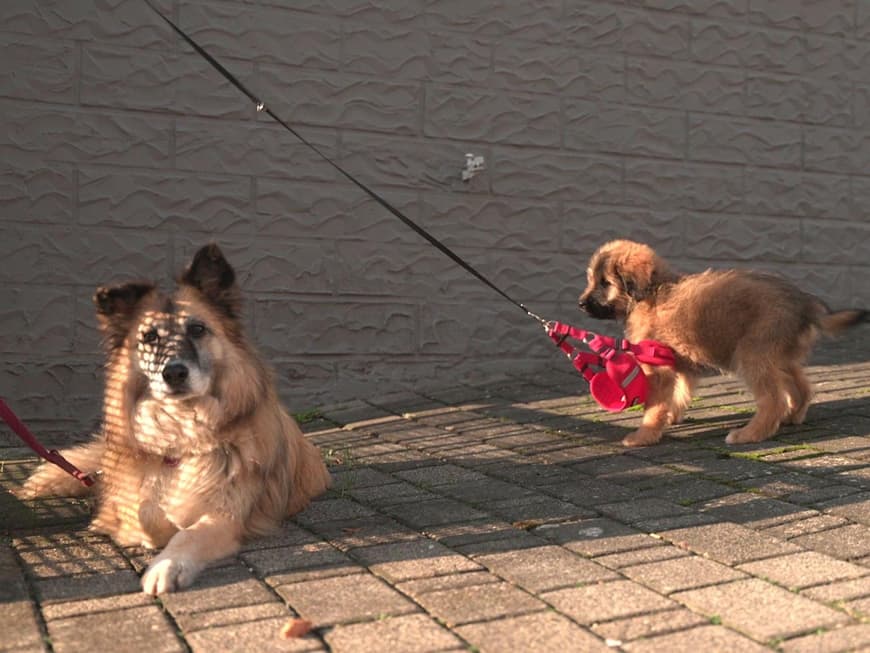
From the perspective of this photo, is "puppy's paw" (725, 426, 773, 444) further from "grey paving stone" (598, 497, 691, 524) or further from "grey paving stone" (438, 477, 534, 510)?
"grey paving stone" (438, 477, 534, 510)

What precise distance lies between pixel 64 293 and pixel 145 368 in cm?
315

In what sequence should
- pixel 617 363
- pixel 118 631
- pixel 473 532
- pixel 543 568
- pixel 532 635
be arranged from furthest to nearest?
pixel 617 363 < pixel 473 532 < pixel 543 568 < pixel 118 631 < pixel 532 635

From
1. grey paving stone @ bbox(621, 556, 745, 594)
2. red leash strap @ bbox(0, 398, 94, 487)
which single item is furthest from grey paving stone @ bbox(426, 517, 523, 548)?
red leash strap @ bbox(0, 398, 94, 487)

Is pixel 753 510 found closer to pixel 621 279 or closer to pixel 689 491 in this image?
pixel 689 491

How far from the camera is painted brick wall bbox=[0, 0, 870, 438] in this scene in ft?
23.5

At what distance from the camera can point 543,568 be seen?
149 inches

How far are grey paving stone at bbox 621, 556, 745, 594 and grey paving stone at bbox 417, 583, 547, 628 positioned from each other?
0.45m

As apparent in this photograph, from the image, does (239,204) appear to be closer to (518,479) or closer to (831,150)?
(518,479)

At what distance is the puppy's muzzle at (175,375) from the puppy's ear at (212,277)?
423mm

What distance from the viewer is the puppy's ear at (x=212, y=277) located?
455 centimetres

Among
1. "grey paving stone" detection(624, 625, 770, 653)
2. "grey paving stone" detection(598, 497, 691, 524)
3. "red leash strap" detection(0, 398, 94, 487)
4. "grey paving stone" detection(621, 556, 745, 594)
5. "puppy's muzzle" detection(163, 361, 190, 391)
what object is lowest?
"grey paving stone" detection(624, 625, 770, 653)

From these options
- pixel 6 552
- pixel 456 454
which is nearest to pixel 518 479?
pixel 456 454

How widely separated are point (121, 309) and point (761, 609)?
2820mm

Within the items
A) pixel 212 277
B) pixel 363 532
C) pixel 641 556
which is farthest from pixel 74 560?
pixel 641 556
